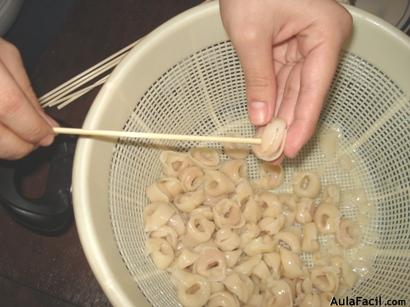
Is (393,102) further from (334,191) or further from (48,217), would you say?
(48,217)

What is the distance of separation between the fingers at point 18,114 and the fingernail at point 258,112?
1.62 ft

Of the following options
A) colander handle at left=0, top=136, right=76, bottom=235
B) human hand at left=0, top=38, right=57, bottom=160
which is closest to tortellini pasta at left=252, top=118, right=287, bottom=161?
human hand at left=0, top=38, right=57, bottom=160

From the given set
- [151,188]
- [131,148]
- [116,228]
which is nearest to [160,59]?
[131,148]

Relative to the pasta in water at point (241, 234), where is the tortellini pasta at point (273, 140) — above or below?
above

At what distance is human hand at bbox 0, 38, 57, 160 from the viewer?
0.80 meters

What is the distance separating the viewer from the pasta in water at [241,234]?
1251mm

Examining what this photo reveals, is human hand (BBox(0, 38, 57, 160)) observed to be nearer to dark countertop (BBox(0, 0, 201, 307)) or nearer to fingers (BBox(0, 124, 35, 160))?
fingers (BBox(0, 124, 35, 160))

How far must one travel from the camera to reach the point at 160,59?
123 centimetres

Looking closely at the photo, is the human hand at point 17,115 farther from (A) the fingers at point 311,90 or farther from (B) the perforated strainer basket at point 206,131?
(A) the fingers at point 311,90

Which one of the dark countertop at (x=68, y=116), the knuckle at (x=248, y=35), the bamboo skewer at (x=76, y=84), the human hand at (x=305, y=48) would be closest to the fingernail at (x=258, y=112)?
the human hand at (x=305, y=48)

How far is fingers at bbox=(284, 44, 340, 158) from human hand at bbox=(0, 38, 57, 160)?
590 millimetres

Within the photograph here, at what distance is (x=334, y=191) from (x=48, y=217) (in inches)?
37.3

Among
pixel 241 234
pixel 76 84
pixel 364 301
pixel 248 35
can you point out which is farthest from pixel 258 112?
pixel 76 84

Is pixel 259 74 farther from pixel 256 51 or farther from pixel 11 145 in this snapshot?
pixel 11 145
